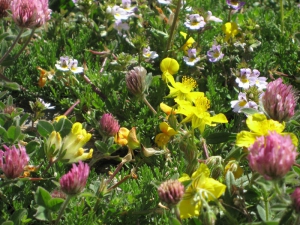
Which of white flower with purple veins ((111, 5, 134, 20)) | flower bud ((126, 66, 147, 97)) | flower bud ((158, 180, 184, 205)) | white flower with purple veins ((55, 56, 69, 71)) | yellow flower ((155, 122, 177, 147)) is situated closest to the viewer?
flower bud ((158, 180, 184, 205))

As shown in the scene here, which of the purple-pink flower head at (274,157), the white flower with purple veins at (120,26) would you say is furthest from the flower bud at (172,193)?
the white flower with purple veins at (120,26)

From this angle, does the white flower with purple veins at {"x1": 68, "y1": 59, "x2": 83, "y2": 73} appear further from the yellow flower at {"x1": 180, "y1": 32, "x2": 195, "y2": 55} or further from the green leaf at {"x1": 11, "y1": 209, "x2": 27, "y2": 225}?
the green leaf at {"x1": 11, "y1": 209, "x2": 27, "y2": 225}

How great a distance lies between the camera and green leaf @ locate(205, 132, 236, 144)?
7.57 ft

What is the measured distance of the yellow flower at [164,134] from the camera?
237 cm

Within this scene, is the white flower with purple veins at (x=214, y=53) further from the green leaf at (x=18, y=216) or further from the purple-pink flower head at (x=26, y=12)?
the green leaf at (x=18, y=216)

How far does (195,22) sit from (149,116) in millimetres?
773

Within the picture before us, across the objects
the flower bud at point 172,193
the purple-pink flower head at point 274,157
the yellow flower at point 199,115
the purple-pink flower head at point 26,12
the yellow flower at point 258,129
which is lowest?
the yellow flower at point 199,115

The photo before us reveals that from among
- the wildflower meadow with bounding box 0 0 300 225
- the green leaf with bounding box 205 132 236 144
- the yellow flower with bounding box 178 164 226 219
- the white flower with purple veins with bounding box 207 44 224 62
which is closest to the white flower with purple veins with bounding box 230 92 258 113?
the wildflower meadow with bounding box 0 0 300 225

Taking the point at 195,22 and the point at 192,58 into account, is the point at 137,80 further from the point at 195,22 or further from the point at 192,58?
the point at 195,22

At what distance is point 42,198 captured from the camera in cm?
193

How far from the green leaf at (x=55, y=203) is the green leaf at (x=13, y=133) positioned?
1.53 feet

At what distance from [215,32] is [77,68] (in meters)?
1.02

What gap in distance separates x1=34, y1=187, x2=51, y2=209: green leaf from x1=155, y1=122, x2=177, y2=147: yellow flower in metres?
0.66

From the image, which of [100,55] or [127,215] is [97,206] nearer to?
[127,215]
